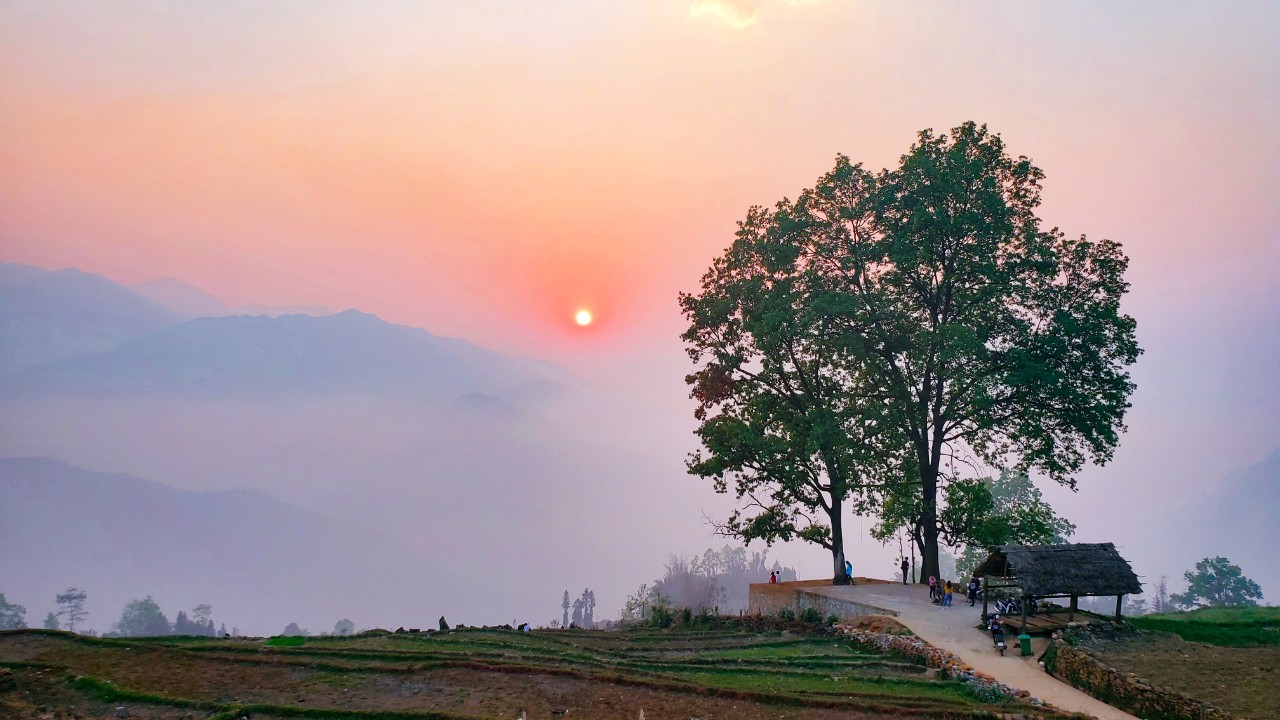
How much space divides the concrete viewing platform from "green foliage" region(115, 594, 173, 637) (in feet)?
537

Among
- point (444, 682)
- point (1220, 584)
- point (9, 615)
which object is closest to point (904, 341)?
point (444, 682)

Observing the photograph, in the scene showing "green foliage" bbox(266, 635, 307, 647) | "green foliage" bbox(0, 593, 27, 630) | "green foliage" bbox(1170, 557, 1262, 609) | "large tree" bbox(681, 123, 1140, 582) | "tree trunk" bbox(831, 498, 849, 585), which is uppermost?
"large tree" bbox(681, 123, 1140, 582)

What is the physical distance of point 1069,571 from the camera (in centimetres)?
2472

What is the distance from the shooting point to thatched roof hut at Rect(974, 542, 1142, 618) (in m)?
24.1

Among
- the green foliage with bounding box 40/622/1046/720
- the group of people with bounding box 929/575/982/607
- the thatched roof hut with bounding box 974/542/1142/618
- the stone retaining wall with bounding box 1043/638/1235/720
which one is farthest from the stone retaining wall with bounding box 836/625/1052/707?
the group of people with bounding box 929/575/982/607

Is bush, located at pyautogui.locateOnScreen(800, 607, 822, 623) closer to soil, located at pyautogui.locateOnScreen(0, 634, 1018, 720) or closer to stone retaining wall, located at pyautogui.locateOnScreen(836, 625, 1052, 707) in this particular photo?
stone retaining wall, located at pyautogui.locateOnScreen(836, 625, 1052, 707)

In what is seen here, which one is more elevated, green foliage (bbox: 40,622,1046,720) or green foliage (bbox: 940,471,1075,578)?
green foliage (bbox: 940,471,1075,578)

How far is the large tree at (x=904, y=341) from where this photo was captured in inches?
1259

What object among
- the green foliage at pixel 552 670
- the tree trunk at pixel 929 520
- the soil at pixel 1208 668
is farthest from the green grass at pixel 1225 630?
the green foliage at pixel 552 670

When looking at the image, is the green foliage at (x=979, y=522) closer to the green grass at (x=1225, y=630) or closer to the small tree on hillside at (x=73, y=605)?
the green grass at (x=1225, y=630)

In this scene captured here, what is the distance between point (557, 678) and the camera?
19391mm

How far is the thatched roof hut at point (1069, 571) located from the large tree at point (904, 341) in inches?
306

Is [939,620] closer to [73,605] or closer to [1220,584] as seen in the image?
[1220,584]

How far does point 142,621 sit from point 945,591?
17840cm
